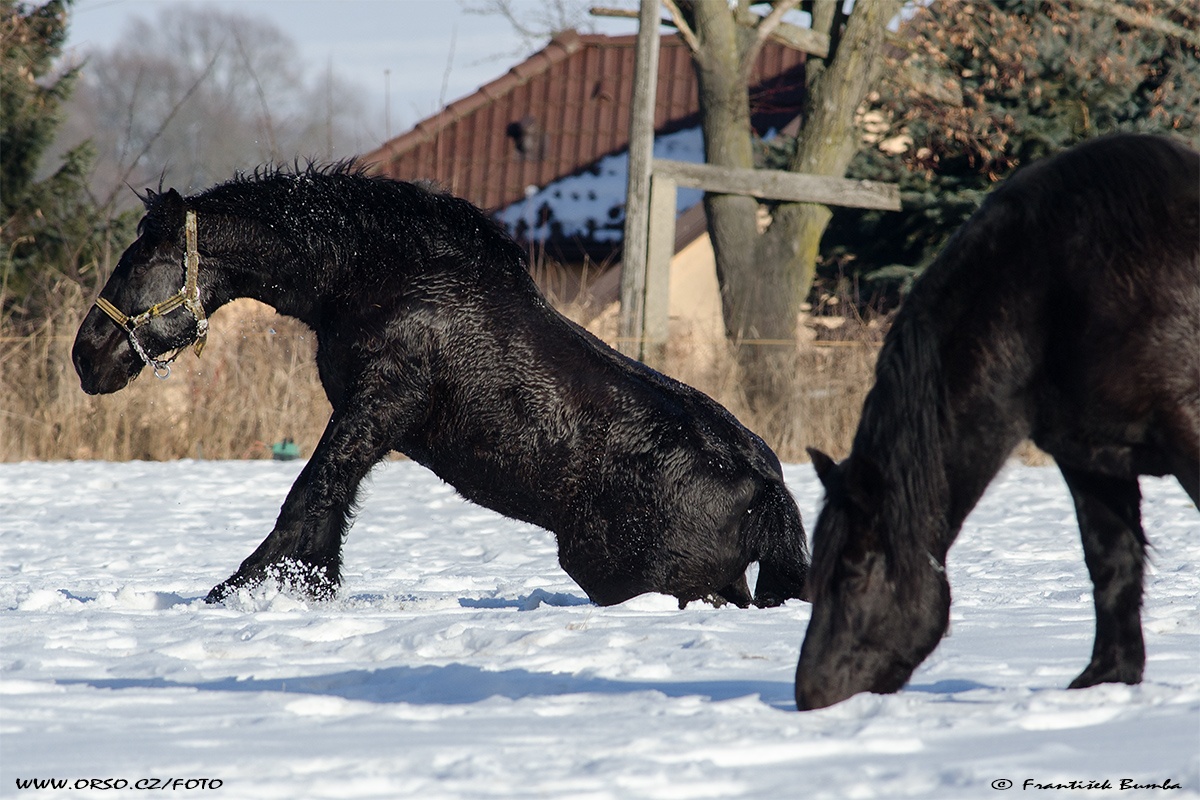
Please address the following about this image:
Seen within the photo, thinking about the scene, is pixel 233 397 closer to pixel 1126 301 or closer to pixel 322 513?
pixel 322 513

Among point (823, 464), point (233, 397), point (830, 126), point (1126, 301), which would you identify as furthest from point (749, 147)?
point (1126, 301)

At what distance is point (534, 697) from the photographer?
13.0 feet

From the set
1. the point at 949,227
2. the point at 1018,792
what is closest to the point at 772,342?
the point at 949,227

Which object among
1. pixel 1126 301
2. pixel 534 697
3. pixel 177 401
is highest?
pixel 1126 301

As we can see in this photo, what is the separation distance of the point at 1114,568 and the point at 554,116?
2367cm

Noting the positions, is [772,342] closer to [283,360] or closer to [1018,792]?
[283,360]

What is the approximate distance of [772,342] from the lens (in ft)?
47.9

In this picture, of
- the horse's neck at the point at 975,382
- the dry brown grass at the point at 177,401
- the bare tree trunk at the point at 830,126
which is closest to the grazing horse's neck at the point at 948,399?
the horse's neck at the point at 975,382

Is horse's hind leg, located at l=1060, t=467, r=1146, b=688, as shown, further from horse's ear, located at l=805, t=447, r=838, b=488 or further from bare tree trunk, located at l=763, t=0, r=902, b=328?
bare tree trunk, located at l=763, t=0, r=902, b=328

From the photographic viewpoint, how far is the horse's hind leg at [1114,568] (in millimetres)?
3945

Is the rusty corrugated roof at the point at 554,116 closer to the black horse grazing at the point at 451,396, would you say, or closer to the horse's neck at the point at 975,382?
the black horse grazing at the point at 451,396

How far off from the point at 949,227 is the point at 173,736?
15792 mm

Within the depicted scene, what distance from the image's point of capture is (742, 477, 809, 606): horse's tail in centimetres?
589

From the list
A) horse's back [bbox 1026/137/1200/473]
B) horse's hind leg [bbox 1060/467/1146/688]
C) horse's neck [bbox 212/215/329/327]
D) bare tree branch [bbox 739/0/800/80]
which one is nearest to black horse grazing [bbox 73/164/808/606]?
horse's neck [bbox 212/215/329/327]
